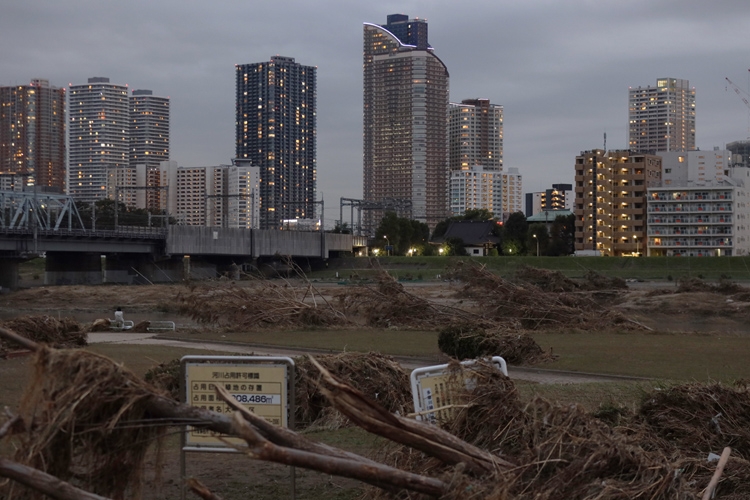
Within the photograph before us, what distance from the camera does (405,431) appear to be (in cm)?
614

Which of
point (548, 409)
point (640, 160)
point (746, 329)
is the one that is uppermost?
point (640, 160)

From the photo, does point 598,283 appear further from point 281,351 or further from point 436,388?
point 436,388

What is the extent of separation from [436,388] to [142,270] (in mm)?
79380

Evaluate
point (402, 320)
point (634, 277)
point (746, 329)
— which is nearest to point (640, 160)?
point (634, 277)

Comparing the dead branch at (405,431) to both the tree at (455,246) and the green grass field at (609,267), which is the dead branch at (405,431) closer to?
the green grass field at (609,267)

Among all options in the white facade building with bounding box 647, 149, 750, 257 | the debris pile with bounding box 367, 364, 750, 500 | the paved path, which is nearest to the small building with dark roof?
the white facade building with bounding box 647, 149, 750, 257

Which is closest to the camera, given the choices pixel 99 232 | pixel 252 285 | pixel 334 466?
pixel 334 466

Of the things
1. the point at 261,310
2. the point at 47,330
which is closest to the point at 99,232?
the point at 261,310

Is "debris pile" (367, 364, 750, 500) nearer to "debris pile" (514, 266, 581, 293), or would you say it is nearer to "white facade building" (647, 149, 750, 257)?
"debris pile" (514, 266, 581, 293)

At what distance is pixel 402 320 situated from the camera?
36062mm

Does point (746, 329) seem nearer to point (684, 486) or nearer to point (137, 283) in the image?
point (684, 486)

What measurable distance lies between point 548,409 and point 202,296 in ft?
107

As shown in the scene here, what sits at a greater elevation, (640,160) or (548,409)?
(640,160)

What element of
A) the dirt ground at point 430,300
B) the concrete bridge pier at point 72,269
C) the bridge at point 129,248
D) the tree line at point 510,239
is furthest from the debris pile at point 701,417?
the tree line at point 510,239
